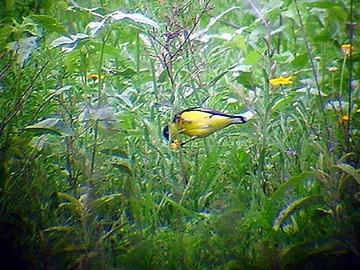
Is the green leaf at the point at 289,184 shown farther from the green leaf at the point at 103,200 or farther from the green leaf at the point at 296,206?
the green leaf at the point at 103,200

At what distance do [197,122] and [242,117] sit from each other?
0.29 feet

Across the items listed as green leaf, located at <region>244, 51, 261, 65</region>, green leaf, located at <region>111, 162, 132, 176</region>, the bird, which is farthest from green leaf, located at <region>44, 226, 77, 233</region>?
green leaf, located at <region>244, 51, 261, 65</region>

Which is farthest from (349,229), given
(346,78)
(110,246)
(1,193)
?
(1,193)

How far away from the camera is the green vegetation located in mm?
1229

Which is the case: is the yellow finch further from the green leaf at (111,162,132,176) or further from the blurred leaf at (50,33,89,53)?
the blurred leaf at (50,33,89,53)

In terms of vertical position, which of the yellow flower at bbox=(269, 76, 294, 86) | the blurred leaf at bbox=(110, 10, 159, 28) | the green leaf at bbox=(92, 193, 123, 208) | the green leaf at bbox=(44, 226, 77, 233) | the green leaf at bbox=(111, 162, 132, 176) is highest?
the blurred leaf at bbox=(110, 10, 159, 28)

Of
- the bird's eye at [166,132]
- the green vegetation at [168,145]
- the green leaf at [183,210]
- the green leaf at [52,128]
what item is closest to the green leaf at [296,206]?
the green vegetation at [168,145]

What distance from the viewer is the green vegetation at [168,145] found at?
123cm

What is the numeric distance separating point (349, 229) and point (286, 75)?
1.02 ft

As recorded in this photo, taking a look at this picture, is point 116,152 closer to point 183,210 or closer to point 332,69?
point 183,210

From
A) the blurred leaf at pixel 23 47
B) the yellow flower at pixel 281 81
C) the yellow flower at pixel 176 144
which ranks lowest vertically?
the yellow flower at pixel 176 144

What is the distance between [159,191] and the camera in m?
1.29

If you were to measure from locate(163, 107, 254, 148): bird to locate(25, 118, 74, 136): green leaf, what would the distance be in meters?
0.17

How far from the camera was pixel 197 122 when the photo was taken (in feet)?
4.25
